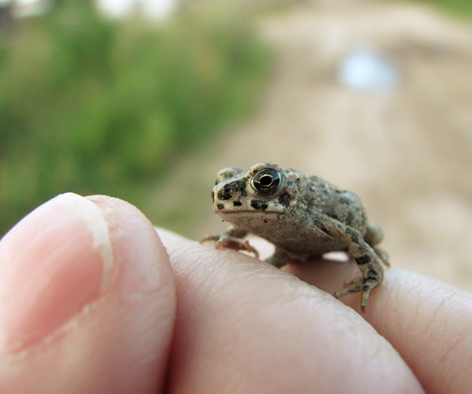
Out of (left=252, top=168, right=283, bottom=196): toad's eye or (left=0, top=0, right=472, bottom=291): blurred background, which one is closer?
(left=252, top=168, right=283, bottom=196): toad's eye

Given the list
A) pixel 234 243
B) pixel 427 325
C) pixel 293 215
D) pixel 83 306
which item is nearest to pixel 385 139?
pixel 293 215

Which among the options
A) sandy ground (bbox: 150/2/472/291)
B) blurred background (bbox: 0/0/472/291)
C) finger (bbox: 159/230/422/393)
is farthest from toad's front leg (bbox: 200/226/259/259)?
sandy ground (bbox: 150/2/472/291)

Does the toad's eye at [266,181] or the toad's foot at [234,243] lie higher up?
the toad's eye at [266,181]

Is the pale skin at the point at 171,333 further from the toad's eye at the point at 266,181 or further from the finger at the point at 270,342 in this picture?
the toad's eye at the point at 266,181

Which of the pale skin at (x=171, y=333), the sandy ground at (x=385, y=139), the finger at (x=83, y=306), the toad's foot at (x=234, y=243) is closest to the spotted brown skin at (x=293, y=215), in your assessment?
the toad's foot at (x=234, y=243)

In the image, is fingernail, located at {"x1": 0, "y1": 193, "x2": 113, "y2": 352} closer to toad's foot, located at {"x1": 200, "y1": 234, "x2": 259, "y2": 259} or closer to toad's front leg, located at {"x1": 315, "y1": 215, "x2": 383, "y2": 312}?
toad's foot, located at {"x1": 200, "y1": 234, "x2": 259, "y2": 259}

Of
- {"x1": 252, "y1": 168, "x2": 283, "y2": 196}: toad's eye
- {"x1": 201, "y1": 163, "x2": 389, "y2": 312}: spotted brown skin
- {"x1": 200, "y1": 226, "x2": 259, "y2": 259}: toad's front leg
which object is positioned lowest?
{"x1": 200, "y1": 226, "x2": 259, "y2": 259}: toad's front leg

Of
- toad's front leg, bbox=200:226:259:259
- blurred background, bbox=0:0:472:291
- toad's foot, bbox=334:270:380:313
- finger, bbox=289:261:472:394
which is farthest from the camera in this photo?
blurred background, bbox=0:0:472:291

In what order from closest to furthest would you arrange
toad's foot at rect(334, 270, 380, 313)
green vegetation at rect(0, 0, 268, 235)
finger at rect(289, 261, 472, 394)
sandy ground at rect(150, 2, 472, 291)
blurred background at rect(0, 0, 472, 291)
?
finger at rect(289, 261, 472, 394) → toad's foot at rect(334, 270, 380, 313) → green vegetation at rect(0, 0, 268, 235) → blurred background at rect(0, 0, 472, 291) → sandy ground at rect(150, 2, 472, 291)
